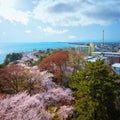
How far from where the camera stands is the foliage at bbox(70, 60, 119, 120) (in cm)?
1420

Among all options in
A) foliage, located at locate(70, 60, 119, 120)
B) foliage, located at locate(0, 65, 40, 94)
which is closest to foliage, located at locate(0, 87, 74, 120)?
foliage, located at locate(70, 60, 119, 120)

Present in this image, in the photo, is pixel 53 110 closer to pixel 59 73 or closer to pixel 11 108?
pixel 11 108

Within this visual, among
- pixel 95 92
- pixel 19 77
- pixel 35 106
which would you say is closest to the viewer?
pixel 35 106

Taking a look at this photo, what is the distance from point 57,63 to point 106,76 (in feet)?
34.5

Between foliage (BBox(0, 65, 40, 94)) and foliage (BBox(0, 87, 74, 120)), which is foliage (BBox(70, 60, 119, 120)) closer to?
foliage (BBox(0, 87, 74, 120))

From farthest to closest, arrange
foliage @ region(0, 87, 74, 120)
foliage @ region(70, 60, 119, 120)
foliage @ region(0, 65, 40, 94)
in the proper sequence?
1. foliage @ region(0, 65, 40, 94)
2. foliage @ region(70, 60, 119, 120)
3. foliage @ region(0, 87, 74, 120)

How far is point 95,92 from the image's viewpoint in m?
14.3

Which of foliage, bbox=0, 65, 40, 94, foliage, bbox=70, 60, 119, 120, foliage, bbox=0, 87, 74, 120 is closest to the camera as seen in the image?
foliage, bbox=0, 87, 74, 120

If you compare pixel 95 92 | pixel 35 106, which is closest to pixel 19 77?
pixel 35 106

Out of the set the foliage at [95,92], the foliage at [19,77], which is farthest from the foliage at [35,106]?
the foliage at [19,77]

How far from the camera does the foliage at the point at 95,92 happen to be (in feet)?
46.6

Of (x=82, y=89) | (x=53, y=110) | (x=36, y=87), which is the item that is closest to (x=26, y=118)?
(x=53, y=110)

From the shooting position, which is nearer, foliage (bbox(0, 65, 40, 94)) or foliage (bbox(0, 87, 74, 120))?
foliage (bbox(0, 87, 74, 120))

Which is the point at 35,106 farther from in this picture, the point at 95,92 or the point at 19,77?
the point at 19,77
